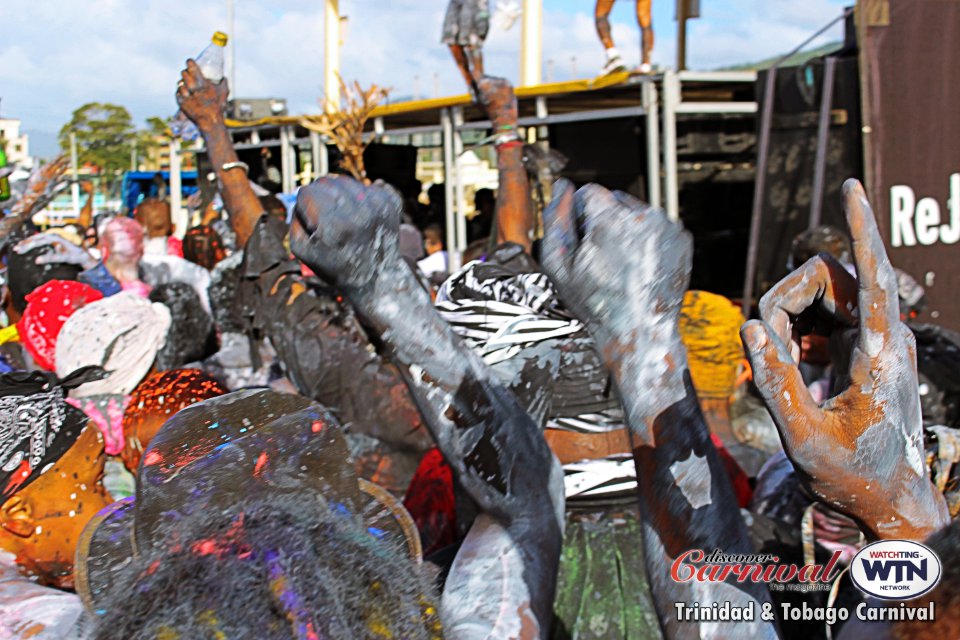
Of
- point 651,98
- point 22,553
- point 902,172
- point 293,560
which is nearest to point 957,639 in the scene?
point 293,560

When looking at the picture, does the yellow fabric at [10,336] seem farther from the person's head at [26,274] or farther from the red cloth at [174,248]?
the red cloth at [174,248]

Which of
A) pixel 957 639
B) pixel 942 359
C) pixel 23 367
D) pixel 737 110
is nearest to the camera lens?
pixel 957 639

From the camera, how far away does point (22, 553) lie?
202 centimetres

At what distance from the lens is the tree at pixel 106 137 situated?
3397 cm

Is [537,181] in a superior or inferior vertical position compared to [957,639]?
superior

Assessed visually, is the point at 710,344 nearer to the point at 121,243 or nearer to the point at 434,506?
the point at 434,506

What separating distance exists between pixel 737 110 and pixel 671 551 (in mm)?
6176

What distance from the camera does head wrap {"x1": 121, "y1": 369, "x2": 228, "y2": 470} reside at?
2.66 m

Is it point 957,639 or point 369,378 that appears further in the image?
point 369,378

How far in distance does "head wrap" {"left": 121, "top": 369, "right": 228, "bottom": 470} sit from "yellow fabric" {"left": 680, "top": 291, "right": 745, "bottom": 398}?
1.90m

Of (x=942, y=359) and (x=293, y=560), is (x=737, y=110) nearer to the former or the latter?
(x=942, y=359)

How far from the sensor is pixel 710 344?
376cm

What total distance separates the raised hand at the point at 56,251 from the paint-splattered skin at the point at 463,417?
4.28 m

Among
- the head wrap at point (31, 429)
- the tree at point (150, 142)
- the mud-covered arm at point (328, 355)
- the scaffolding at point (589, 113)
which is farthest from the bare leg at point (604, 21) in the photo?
the tree at point (150, 142)
